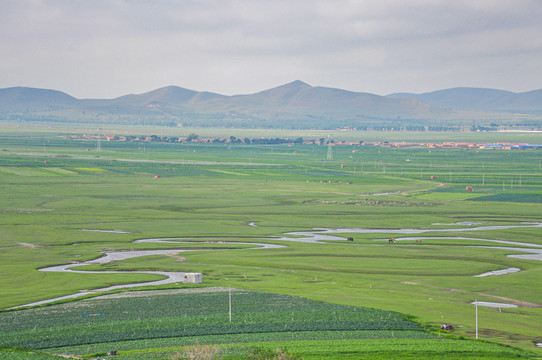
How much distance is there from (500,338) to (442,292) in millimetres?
12841

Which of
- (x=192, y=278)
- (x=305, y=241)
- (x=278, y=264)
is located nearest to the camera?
(x=192, y=278)

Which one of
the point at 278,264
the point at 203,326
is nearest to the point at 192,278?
the point at 278,264

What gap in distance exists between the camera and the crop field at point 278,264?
4388cm

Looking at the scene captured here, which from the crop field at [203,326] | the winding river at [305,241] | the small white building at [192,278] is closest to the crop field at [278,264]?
the crop field at [203,326]

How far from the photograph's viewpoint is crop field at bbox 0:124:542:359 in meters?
43.9

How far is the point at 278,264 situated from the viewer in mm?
67062

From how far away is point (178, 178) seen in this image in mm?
146875

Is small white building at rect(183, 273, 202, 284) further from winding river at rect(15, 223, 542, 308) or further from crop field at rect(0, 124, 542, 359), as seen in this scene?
winding river at rect(15, 223, 542, 308)

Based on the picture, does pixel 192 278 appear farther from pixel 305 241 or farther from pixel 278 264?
pixel 305 241

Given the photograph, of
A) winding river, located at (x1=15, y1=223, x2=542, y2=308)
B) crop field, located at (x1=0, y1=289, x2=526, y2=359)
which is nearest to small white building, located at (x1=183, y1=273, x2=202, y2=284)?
winding river, located at (x1=15, y1=223, x2=542, y2=308)

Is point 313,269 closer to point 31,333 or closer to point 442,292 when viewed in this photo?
point 442,292

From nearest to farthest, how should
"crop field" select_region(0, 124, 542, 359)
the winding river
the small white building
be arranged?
"crop field" select_region(0, 124, 542, 359)
the small white building
the winding river

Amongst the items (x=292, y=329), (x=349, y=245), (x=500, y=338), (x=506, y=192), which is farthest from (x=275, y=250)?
(x=506, y=192)

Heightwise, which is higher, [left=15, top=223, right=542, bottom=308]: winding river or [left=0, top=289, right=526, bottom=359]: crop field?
[left=0, top=289, right=526, bottom=359]: crop field
